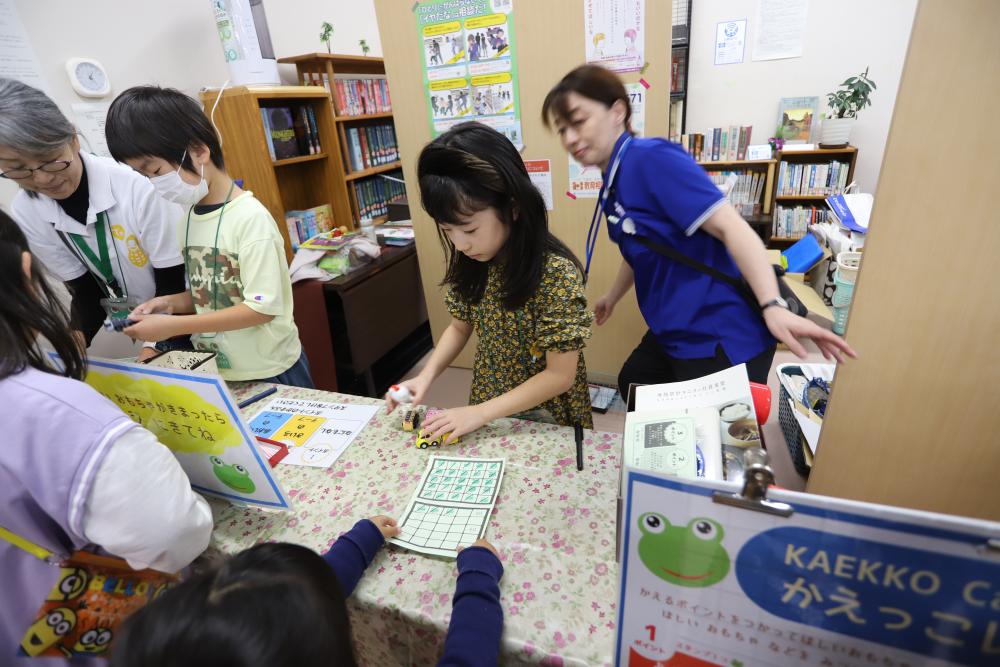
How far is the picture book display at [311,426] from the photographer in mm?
1052

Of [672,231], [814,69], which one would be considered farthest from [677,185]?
[814,69]

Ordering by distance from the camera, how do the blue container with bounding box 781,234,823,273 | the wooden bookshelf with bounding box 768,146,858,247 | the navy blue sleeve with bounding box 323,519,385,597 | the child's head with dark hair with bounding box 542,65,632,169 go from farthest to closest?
the wooden bookshelf with bounding box 768,146,858,247 → the blue container with bounding box 781,234,823,273 → the child's head with dark hair with bounding box 542,65,632,169 → the navy blue sleeve with bounding box 323,519,385,597

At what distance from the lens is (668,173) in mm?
1123

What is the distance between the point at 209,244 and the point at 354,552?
3.35 feet

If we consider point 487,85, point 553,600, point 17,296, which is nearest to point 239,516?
point 17,296

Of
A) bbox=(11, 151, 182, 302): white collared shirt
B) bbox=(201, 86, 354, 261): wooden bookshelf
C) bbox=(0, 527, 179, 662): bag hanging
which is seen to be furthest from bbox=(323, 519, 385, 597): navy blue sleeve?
bbox=(201, 86, 354, 261): wooden bookshelf

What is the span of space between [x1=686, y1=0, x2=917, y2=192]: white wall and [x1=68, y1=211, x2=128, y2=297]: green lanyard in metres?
4.17

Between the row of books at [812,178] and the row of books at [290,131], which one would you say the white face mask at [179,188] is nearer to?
the row of books at [290,131]

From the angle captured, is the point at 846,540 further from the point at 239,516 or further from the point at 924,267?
the point at 239,516

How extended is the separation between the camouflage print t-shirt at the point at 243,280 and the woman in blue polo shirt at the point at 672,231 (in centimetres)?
85

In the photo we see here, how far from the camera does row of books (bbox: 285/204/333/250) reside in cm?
280

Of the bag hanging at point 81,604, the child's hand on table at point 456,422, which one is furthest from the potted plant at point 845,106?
the bag hanging at point 81,604

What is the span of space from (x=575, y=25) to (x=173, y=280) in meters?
1.84

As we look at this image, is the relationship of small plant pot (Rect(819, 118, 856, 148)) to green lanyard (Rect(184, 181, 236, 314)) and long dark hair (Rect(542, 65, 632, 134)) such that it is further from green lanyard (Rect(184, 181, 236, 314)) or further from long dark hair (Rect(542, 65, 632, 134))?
green lanyard (Rect(184, 181, 236, 314))
